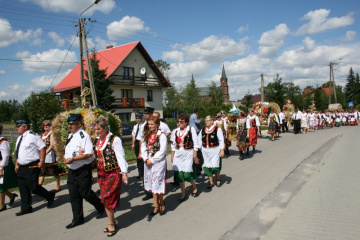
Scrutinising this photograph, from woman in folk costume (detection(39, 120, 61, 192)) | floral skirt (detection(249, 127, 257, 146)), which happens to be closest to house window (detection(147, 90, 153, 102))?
floral skirt (detection(249, 127, 257, 146))

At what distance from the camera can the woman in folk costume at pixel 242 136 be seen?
10.1 m

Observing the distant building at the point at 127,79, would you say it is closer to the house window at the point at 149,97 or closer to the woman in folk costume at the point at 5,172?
the house window at the point at 149,97

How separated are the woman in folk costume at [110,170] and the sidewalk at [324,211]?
91.9 inches

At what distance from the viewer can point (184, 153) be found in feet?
18.6

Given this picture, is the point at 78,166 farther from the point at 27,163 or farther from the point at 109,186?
the point at 27,163

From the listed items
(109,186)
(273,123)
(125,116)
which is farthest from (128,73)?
(109,186)

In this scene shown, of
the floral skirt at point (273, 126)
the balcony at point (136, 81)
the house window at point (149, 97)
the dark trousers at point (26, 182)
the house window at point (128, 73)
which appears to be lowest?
the dark trousers at point (26, 182)

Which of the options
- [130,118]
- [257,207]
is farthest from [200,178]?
[130,118]

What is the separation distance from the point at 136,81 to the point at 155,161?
2943 cm

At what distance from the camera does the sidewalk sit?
382 centimetres

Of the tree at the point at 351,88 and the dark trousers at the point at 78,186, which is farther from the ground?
the tree at the point at 351,88

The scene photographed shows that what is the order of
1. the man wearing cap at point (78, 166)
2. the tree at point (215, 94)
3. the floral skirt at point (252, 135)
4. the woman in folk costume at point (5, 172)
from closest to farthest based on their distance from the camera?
1. the man wearing cap at point (78, 166)
2. the woman in folk costume at point (5, 172)
3. the floral skirt at point (252, 135)
4. the tree at point (215, 94)

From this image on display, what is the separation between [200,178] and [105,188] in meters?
3.82

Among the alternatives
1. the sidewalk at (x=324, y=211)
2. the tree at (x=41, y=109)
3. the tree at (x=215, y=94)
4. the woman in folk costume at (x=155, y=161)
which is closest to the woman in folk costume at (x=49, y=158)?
the woman in folk costume at (x=155, y=161)
